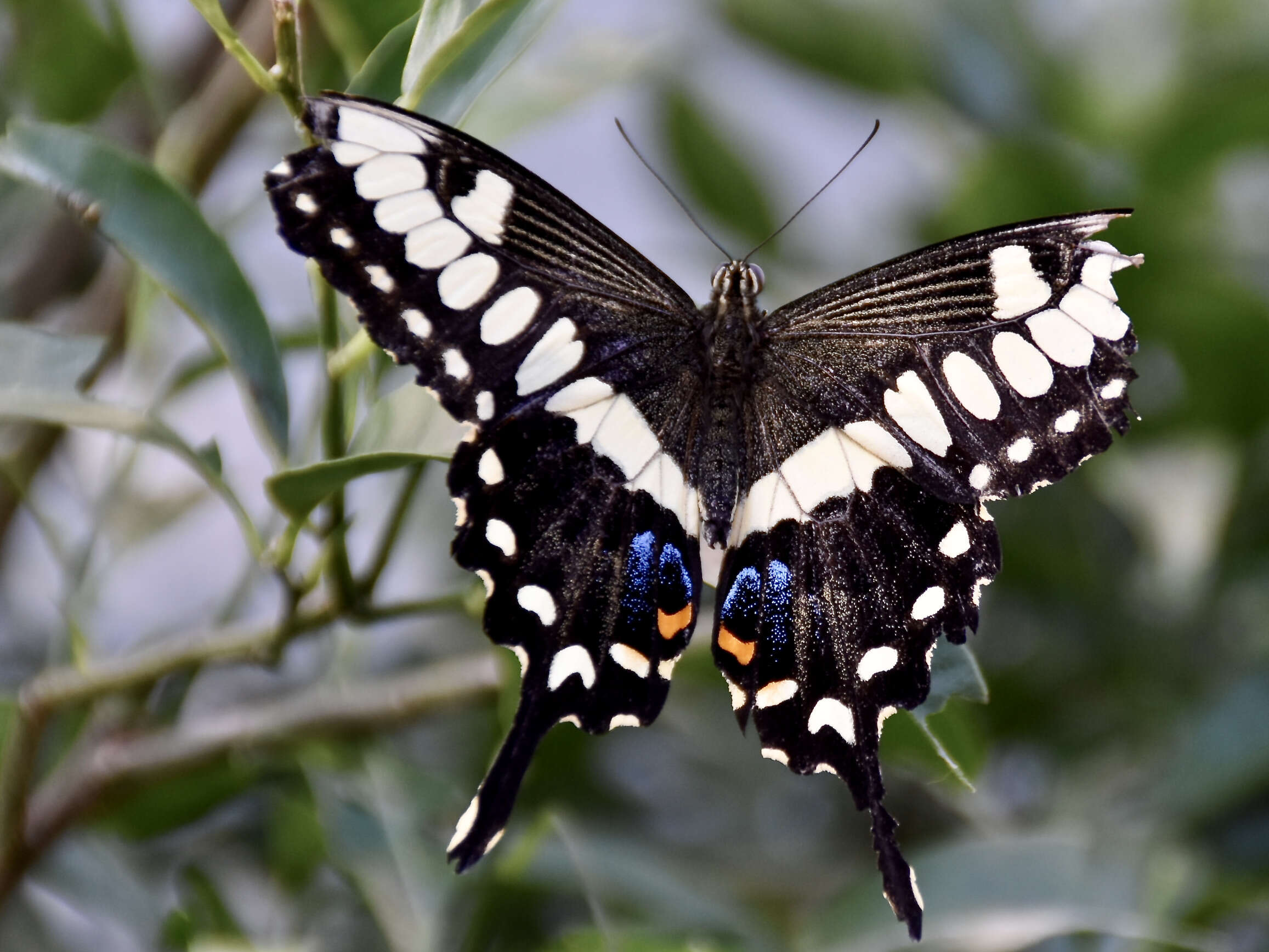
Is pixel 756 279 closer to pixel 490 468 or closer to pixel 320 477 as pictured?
pixel 490 468

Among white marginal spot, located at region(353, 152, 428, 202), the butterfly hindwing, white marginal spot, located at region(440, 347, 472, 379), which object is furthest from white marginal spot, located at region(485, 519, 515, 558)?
white marginal spot, located at region(353, 152, 428, 202)

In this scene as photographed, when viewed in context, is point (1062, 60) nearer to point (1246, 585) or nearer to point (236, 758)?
point (1246, 585)

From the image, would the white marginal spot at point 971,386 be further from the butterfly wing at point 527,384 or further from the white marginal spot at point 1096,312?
the butterfly wing at point 527,384

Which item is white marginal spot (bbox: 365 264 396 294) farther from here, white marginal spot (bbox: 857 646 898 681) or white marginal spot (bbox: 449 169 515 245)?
white marginal spot (bbox: 857 646 898 681)

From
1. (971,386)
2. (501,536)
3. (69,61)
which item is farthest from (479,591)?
(69,61)

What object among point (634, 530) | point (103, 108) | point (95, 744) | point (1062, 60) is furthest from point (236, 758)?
point (1062, 60)

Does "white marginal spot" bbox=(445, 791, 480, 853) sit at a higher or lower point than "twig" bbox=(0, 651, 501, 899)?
lower

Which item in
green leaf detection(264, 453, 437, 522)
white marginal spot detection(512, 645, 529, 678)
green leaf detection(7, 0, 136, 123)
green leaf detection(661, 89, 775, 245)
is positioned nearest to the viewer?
green leaf detection(264, 453, 437, 522)
